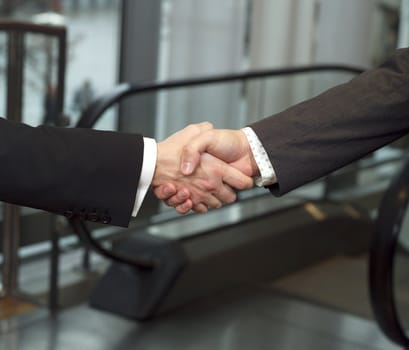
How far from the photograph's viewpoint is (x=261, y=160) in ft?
9.09

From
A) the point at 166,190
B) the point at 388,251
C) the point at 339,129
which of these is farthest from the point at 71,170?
the point at 388,251

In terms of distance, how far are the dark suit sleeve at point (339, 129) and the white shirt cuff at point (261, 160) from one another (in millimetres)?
53

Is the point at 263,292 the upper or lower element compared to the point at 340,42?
lower

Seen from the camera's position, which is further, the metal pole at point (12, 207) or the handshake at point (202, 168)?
the metal pole at point (12, 207)

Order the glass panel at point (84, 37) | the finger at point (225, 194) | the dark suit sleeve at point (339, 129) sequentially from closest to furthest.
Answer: the dark suit sleeve at point (339, 129)
the finger at point (225, 194)
the glass panel at point (84, 37)

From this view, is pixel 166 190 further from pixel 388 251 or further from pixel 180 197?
pixel 388 251

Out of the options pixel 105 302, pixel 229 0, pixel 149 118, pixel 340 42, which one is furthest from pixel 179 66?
pixel 105 302

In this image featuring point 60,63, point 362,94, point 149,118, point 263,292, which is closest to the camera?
point 362,94

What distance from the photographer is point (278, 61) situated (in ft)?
23.2

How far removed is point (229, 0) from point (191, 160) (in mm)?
4266

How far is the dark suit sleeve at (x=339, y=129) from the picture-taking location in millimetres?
2635

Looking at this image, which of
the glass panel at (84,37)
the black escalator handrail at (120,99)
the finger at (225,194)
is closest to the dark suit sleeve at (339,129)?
the finger at (225,194)

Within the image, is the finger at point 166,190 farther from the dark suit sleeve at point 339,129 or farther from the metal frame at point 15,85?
the metal frame at point 15,85

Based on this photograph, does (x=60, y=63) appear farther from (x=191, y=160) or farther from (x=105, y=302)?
(x=191, y=160)
